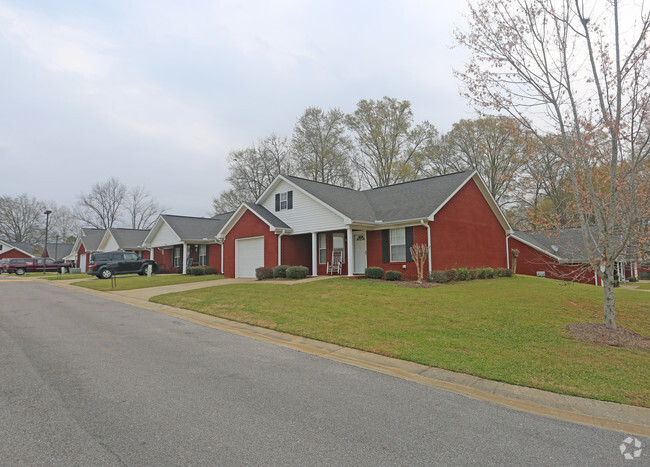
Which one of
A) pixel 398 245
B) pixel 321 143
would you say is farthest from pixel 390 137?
pixel 398 245

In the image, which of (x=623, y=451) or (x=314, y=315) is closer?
(x=623, y=451)

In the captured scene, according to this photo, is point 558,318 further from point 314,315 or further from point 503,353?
point 314,315

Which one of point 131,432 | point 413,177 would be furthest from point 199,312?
point 413,177

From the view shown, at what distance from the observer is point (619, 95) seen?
799 centimetres

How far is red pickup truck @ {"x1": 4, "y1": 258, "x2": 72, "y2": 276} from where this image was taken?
3878cm

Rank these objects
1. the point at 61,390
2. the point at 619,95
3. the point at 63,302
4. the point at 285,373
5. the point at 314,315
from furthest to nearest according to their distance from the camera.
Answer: the point at 63,302, the point at 314,315, the point at 619,95, the point at 285,373, the point at 61,390

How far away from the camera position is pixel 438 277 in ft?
54.7

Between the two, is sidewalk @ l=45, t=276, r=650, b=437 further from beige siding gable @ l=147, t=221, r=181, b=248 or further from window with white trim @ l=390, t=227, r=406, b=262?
beige siding gable @ l=147, t=221, r=181, b=248

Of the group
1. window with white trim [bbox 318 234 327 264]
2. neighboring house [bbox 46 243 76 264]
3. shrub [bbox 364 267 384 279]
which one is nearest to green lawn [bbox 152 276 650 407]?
shrub [bbox 364 267 384 279]

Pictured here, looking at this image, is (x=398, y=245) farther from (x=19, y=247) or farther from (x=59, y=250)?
(x=19, y=247)

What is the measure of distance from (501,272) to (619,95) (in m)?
14.7

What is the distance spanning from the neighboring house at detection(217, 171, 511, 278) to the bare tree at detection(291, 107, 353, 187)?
41.8 ft

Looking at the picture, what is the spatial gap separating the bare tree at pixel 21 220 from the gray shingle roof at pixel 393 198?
7027cm

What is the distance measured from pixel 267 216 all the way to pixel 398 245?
7.62 m
